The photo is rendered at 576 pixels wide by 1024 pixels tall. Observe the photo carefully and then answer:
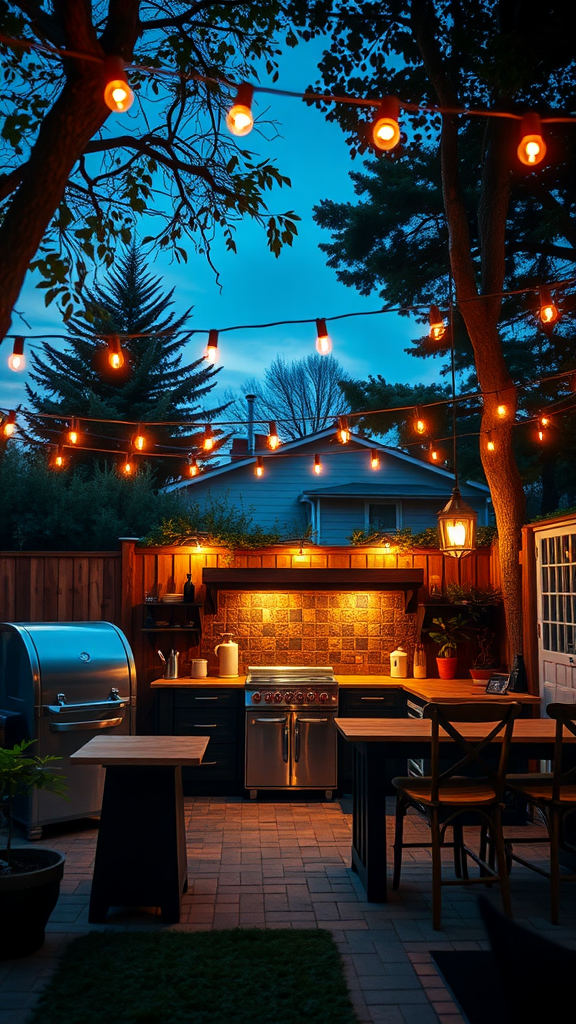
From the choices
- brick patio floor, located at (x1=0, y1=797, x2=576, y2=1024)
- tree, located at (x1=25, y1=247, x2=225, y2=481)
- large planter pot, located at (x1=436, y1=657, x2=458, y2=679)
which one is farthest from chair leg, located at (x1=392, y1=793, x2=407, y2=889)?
tree, located at (x1=25, y1=247, x2=225, y2=481)

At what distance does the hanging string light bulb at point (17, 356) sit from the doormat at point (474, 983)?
396 centimetres

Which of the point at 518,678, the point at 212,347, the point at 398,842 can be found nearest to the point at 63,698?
the point at 398,842

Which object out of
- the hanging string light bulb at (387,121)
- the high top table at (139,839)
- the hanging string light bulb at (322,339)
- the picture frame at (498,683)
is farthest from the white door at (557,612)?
the hanging string light bulb at (387,121)

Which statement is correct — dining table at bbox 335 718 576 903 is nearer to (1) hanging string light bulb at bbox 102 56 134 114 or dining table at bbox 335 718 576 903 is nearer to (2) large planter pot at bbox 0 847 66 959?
(2) large planter pot at bbox 0 847 66 959

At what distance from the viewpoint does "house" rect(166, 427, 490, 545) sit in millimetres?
13992

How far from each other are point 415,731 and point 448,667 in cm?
279

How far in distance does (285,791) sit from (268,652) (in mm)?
1281

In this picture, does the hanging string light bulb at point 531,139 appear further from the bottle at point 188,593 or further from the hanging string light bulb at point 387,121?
the bottle at point 188,593

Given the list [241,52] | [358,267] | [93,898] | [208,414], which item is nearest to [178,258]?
[241,52]

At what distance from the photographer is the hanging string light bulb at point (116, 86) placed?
295 cm

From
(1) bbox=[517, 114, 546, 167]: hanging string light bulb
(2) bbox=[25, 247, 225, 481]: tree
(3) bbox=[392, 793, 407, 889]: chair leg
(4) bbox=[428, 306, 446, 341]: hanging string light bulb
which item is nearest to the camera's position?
(1) bbox=[517, 114, 546, 167]: hanging string light bulb

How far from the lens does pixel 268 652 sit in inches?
305

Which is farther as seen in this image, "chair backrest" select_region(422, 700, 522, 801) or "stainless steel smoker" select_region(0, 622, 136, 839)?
"stainless steel smoker" select_region(0, 622, 136, 839)

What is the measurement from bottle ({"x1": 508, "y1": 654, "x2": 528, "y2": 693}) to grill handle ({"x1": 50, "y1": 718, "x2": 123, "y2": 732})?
3.03 meters
